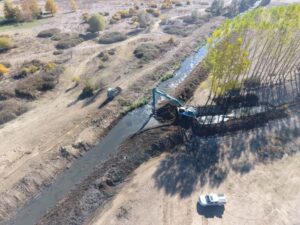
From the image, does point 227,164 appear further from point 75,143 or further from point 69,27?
point 69,27

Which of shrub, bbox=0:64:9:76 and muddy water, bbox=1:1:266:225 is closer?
muddy water, bbox=1:1:266:225

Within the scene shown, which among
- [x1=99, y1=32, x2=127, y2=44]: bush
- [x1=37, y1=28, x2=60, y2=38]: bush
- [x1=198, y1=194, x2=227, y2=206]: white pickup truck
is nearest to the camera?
[x1=198, y1=194, x2=227, y2=206]: white pickup truck

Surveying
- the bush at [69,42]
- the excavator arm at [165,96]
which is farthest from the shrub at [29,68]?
the excavator arm at [165,96]

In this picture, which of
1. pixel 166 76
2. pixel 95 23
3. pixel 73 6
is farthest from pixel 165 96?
pixel 73 6

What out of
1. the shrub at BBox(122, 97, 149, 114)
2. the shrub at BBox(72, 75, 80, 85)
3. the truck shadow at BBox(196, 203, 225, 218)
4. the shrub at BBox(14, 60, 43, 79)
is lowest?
the truck shadow at BBox(196, 203, 225, 218)

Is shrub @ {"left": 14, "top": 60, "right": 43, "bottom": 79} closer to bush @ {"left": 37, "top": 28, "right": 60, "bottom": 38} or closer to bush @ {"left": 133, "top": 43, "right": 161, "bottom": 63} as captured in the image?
bush @ {"left": 37, "top": 28, "right": 60, "bottom": 38}

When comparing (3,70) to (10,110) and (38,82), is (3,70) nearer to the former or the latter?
(38,82)

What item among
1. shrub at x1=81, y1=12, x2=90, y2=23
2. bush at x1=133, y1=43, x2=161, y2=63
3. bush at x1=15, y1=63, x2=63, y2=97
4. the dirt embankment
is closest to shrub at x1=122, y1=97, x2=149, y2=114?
the dirt embankment

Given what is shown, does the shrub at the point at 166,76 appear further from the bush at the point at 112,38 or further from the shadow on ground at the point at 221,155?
the bush at the point at 112,38
